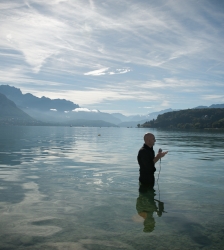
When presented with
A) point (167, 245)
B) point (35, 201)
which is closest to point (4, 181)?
point (35, 201)

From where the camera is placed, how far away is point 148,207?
11.5 meters

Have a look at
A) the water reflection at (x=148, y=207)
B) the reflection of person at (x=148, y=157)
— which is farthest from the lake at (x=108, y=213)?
the reflection of person at (x=148, y=157)

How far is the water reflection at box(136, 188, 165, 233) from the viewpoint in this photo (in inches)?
371

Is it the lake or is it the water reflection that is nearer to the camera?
the lake

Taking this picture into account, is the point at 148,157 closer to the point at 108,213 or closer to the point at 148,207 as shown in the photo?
the point at 148,207

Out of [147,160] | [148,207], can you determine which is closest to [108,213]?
[148,207]

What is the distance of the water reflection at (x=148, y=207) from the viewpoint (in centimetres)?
943

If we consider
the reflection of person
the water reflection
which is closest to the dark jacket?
the reflection of person

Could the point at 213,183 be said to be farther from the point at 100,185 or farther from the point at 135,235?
the point at 135,235

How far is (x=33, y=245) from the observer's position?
764cm

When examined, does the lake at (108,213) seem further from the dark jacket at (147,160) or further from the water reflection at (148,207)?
the dark jacket at (147,160)

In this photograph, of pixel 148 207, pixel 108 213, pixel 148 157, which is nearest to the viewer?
pixel 108 213

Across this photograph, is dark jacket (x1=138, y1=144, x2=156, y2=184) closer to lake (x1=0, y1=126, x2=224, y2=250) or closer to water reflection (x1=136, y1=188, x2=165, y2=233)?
water reflection (x1=136, y1=188, x2=165, y2=233)

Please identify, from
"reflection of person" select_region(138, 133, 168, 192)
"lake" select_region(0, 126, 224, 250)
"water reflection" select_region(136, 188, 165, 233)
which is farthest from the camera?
"reflection of person" select_region(138, 133, 168, 192)
